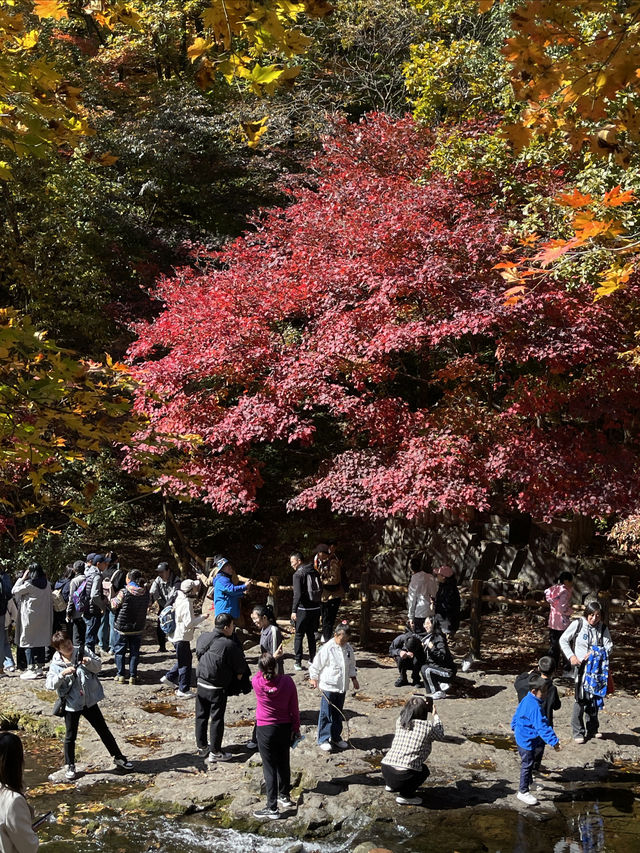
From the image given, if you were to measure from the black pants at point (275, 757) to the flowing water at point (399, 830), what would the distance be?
1.11 feet

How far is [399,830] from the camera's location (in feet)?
22.9

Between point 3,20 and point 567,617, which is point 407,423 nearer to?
point 567,617

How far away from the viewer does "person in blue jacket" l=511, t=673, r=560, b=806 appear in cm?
749

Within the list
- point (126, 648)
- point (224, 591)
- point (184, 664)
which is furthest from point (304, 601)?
point (126, 648)

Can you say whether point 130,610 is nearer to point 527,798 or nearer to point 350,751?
point 350,751

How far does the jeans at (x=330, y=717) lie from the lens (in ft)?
28.0

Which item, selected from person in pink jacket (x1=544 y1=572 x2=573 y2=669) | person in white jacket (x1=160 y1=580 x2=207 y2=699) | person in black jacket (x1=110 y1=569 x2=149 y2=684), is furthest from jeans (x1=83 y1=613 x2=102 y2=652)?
person in pink jacket (x1=544 y1=572 x2=573 y2=669)

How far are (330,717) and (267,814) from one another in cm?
160

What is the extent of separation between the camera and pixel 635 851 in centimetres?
666

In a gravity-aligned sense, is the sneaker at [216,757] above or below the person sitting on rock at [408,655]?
below

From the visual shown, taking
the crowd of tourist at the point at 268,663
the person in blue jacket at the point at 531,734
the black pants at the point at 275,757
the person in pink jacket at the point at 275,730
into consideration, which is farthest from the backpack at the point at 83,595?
the person in blue jacket at the point at 531,734

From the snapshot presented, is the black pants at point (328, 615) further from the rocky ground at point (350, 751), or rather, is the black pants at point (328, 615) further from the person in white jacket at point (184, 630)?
the person in white jacket at point (184, 630)

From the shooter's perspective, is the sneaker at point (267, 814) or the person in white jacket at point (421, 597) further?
the person in white jacket at point (421, 597)

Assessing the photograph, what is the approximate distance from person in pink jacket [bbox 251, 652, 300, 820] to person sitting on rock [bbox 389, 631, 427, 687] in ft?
10.6
